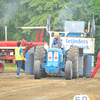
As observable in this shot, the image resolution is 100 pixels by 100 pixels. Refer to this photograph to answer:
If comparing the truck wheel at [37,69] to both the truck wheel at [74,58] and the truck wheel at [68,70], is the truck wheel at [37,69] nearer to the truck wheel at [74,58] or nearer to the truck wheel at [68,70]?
the truck wheel at [68,70]

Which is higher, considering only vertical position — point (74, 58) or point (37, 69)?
point (74, 58)

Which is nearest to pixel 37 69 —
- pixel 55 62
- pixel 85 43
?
pixel 55 62

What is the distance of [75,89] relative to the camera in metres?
10.6

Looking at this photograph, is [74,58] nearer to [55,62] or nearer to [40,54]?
[55,62]

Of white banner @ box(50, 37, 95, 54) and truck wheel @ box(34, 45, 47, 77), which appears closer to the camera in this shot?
truck wheel @ box(34, 45, 47, 77)

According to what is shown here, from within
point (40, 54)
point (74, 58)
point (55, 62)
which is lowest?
point (55, 62)

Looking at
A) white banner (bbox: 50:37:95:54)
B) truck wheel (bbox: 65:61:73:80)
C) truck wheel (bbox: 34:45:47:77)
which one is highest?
white banner (bbox: 50:37:95:54)

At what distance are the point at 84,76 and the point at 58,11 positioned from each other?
19308 mm

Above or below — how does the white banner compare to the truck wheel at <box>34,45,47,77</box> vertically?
above

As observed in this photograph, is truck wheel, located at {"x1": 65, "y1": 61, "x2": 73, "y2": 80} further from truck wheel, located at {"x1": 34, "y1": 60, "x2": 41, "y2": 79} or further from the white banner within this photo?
the white banner

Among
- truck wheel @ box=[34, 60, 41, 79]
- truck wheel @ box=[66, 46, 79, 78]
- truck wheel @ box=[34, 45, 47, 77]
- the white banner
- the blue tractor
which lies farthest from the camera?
the white banner

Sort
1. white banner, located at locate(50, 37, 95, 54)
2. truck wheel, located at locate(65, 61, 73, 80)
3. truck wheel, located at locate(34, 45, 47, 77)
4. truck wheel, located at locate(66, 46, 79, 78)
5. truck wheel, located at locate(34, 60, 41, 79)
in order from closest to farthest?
truck wheel, located at locate(65, 61, 73, 80), truck wheel, located at locate(34, 60, 41, 79), truck wheel, located at locate(66, 46, 79, 78), truck wheel, located at locate(34, 45, 47, 77), white banner, located at locate(50, 37, 95, 54)

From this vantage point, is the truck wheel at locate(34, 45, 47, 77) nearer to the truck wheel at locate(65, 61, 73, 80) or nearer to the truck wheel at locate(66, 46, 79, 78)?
the truck wheel at locate(66, 46, 79, 78)

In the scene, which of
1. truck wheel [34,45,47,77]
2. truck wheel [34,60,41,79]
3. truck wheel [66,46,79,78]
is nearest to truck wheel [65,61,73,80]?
truck wheel [66,46,79,78]
